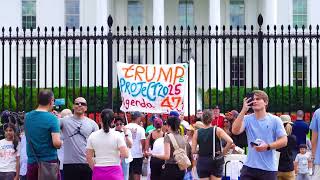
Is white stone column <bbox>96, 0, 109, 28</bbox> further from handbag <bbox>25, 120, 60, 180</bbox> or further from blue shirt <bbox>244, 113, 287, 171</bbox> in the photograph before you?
blue shirt <bbox>244, 113, 287, 171</bbox>

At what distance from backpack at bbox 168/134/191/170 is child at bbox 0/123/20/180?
2.46 metres

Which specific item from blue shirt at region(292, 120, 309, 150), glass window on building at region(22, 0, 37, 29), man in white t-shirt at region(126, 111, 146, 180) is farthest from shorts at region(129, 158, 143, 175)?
glass window on building at region(22, 0, 37, 29)

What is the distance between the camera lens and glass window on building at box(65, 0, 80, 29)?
46375 millimetres

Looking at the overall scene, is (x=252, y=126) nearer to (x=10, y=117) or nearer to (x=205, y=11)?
(x=10, y=117)

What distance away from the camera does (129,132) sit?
1423 centimetres

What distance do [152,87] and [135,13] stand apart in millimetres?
29376

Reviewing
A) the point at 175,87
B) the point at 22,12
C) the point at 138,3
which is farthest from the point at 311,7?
the point at 175,87

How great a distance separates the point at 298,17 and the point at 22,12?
15.1m

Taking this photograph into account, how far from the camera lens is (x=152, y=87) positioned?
1709cm

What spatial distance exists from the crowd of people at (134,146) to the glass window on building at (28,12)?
31.9 meters

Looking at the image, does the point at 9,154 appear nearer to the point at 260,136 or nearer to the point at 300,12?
the point at 260,136

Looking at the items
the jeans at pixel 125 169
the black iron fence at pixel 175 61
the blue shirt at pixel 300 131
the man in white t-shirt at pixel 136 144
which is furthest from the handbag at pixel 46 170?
the blue shirt at pixel 300 131

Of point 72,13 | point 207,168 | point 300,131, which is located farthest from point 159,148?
point 72,13

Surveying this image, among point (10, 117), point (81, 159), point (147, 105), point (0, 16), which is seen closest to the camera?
point (81, 159)
